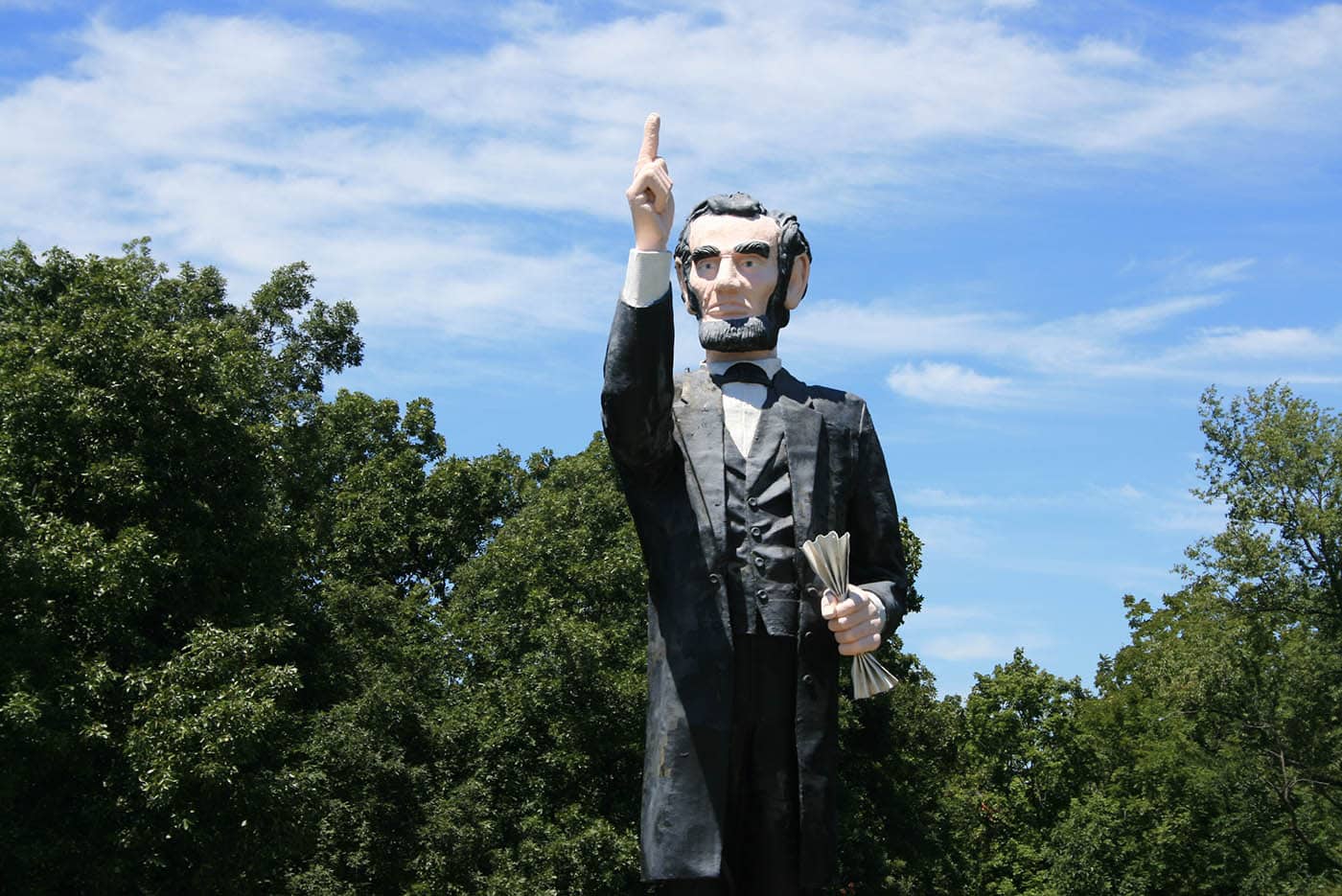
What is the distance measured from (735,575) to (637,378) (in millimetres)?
904

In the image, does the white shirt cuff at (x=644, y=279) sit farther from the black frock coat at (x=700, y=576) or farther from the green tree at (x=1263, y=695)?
the green tree at (x=1263, y=695)

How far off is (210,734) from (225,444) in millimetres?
4418

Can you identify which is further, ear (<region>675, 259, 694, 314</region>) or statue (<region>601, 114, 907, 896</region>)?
ear (<region>675, 259, 694, 314</region>)

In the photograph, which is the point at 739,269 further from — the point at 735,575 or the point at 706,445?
the point at 735,575

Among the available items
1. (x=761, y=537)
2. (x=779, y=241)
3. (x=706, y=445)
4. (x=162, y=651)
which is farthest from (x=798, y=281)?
(x=162, y=651)

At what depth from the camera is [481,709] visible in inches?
1065

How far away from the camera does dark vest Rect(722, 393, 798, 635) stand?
6.55 m

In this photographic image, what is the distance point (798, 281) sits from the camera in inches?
285

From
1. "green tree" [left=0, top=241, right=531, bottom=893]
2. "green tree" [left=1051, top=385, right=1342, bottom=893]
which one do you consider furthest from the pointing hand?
"green tree" [left=1051, top=385, right=1342, bottom=893]

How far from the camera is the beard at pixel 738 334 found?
695 centimetres

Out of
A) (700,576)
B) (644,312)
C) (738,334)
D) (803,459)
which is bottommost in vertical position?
(700,576)

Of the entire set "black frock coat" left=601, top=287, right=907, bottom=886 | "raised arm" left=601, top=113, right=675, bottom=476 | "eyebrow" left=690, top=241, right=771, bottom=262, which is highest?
"eyebrow" left=690, top=241, right=771, bottom=262

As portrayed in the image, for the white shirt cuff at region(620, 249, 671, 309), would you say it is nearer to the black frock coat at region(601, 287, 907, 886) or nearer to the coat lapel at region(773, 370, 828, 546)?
the black frock coat at region(601, 287, 907, 886)

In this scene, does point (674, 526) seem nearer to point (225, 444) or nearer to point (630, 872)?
point (225, 444)
